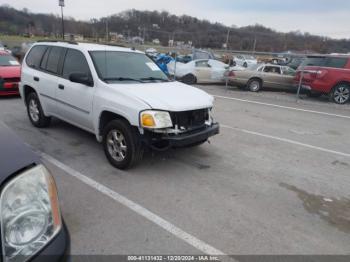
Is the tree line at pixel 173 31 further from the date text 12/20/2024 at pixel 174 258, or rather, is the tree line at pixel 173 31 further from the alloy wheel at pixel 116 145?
the date text 12/20/2024 at pixel 174 258

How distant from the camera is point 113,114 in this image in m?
4.27

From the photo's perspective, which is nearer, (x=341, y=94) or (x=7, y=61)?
(x=7, y=61)

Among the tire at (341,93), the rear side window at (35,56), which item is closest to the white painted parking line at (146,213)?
the rear side window at (35,56)

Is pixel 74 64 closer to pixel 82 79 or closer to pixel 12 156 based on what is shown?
pixel 82 79

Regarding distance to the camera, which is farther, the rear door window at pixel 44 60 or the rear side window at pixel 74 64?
the rear door window at pixel 44 60

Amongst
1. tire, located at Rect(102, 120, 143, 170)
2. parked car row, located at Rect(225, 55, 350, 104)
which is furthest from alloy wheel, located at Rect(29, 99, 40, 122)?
parked car row, located at Rect(225, 55, 350, 104)

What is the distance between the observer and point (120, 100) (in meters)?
3.98

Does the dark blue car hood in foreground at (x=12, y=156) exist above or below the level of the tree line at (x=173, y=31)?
below

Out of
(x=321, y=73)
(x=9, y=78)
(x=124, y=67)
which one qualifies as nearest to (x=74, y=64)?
(x=124, y=67)

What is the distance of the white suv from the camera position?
3859 mm

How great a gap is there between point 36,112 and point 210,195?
4299 millimetres

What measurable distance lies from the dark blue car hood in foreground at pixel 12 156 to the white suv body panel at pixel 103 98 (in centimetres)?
211

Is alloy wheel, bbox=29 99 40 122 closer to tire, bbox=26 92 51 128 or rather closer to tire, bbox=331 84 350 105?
tire, bbox=26 92 51 128

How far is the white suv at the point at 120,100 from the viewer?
3.86 metres
